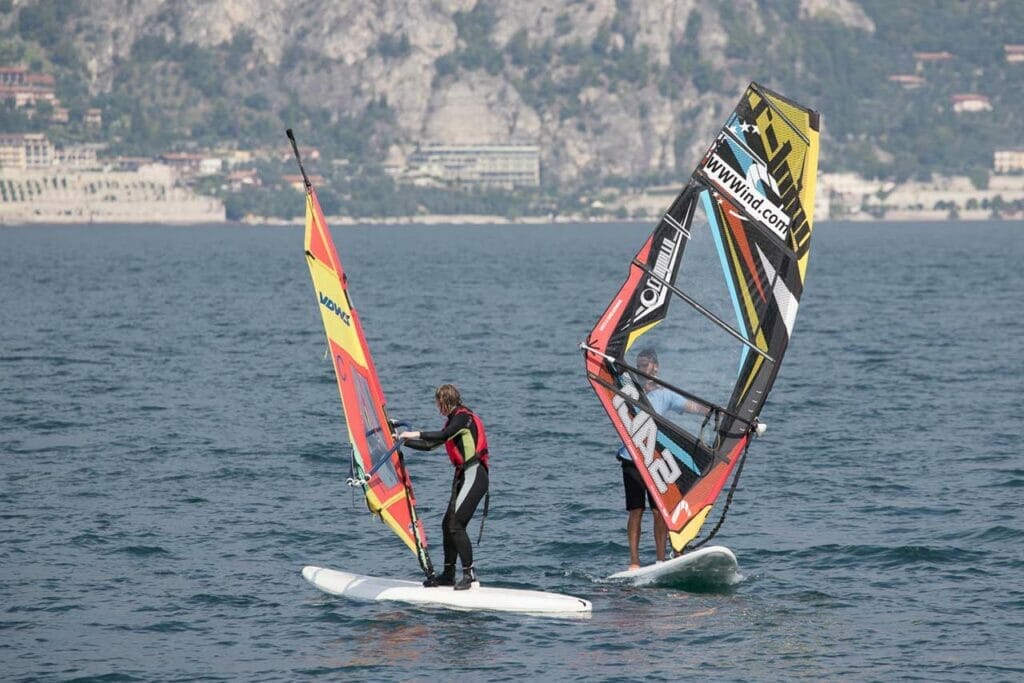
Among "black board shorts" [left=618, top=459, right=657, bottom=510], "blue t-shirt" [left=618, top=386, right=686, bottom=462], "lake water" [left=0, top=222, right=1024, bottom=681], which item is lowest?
"lake water" [left=0, top=222, right=1024, bottom=681]

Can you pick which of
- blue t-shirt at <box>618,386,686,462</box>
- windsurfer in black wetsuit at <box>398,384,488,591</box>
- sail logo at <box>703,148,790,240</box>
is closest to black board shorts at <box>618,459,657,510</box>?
blue t-shirt at <box>618,386,686,462</box>

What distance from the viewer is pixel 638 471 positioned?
19797 millimetres

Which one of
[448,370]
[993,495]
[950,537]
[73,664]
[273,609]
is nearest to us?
[73,664]

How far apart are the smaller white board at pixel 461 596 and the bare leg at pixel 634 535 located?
4.48ft

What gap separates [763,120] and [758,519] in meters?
6.07

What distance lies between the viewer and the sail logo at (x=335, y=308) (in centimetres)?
1816

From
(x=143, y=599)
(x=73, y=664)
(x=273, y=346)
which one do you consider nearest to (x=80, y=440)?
(x=143, y=599)

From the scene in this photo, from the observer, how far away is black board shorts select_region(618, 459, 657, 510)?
1992 centimetres

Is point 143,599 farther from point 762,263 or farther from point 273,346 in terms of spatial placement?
point 273,346

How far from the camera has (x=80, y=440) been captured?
3077cm

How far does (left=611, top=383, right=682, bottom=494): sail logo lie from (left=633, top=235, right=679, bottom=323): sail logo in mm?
831

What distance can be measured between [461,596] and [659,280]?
12.4 feet

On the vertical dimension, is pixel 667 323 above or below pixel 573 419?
above

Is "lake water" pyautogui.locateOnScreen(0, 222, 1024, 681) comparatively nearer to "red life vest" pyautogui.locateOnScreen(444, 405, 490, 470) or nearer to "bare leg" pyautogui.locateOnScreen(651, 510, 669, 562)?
"bare leg" pyautogui.locateOnScreen(651, 510, 669, 562)
